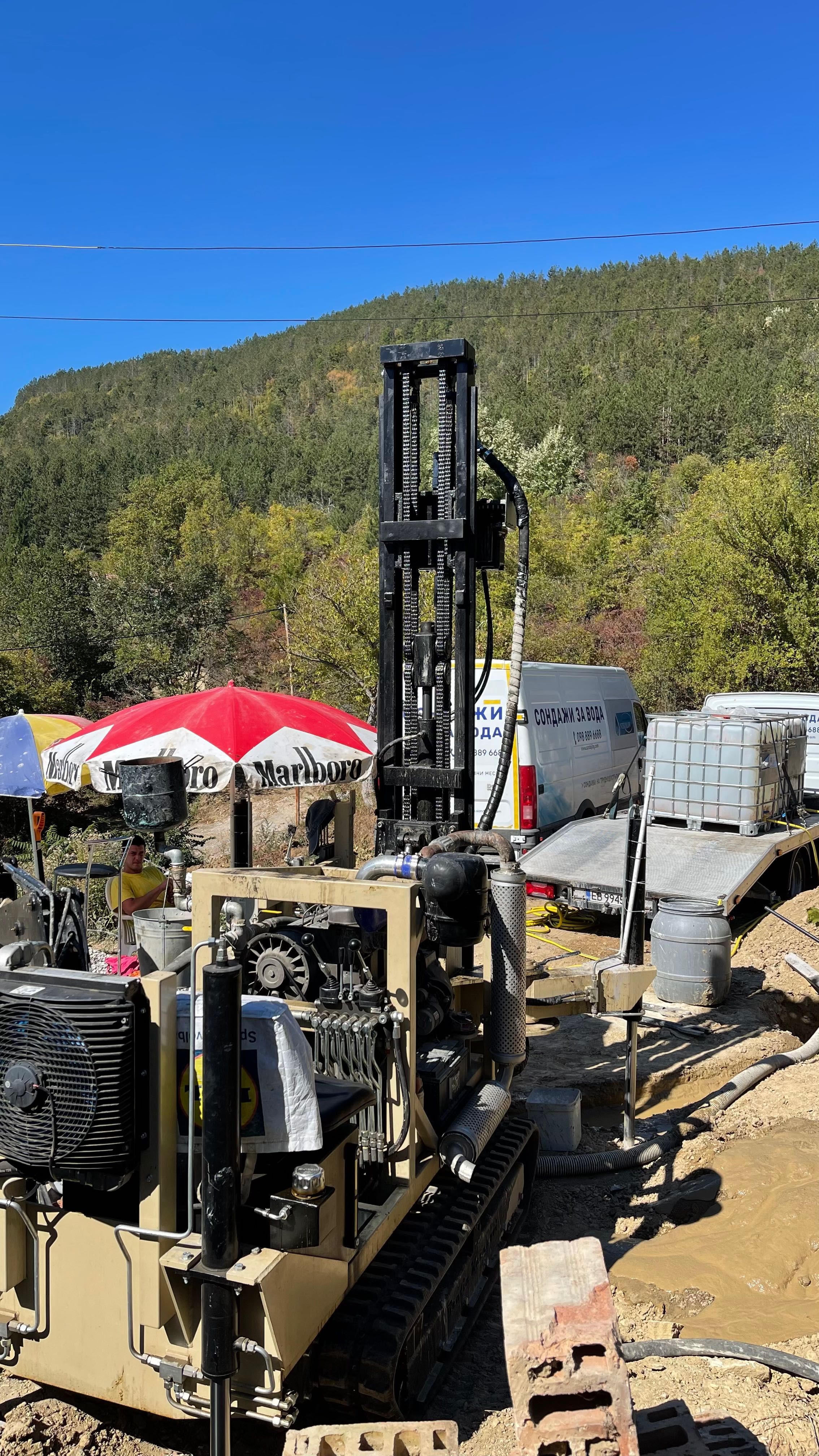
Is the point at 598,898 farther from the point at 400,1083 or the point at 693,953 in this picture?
the point at 400,1083

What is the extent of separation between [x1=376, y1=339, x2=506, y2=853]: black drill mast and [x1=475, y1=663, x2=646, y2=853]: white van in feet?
16.9

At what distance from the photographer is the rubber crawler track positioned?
11.1ft

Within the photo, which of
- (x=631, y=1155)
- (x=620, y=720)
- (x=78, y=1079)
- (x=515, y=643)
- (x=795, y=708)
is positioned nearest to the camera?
(x=78, y=1079)

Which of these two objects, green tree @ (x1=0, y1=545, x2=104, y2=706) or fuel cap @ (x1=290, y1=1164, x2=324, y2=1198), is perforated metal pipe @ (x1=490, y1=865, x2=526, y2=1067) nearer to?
fuel cap @ (x1=290, y1=1164, x2=324, y2=1198)

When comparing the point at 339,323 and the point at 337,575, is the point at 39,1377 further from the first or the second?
the point at 339,323

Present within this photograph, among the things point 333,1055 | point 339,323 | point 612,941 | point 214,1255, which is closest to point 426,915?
point 333,1055

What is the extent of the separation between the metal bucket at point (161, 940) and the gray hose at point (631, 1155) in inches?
116

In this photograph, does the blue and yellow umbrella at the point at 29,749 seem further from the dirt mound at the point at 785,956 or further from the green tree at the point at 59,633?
the green tree at the point at 59,633

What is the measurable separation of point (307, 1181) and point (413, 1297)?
42.7 inches

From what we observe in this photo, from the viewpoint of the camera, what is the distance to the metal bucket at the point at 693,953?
860 cm

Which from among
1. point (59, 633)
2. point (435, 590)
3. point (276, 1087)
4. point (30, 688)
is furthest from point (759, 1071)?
point (59, 633)

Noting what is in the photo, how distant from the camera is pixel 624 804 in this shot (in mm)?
15594

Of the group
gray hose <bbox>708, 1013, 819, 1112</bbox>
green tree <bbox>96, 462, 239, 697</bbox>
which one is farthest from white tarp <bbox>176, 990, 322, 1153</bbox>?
green tree <bbox>96, 462, 239, 697</bbox>

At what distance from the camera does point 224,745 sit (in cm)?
766
